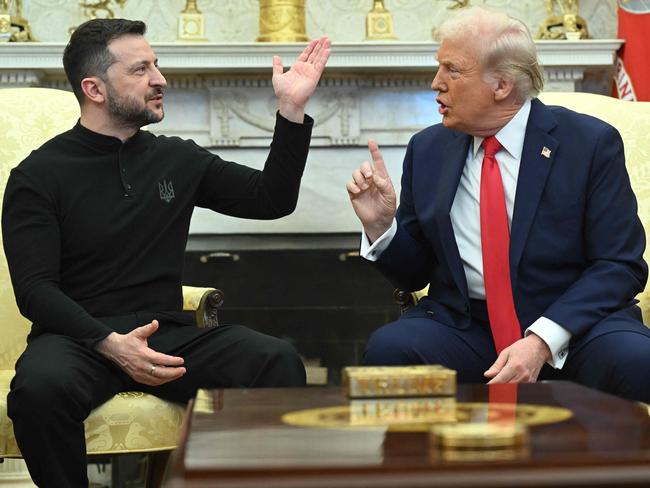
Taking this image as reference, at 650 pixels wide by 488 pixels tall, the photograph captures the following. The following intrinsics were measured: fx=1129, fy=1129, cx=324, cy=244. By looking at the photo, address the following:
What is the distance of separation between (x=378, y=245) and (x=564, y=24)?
9.20 feet

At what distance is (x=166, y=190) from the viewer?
9.46ft

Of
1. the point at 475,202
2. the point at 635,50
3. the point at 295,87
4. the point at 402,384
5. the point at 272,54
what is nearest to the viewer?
the point at 402,384

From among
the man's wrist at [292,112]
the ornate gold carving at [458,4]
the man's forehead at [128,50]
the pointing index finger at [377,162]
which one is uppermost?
the ornate gold carving at [458,4]

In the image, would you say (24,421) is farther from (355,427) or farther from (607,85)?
(607,85)

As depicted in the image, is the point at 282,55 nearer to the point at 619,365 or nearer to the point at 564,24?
the point at 564,24

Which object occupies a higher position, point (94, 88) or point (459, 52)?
point (459, 52)

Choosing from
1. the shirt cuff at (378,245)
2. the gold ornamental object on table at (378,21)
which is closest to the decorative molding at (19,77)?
the gold ornamental object on table at (378,21)

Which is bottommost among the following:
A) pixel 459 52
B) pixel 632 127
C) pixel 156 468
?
pixel 156 468

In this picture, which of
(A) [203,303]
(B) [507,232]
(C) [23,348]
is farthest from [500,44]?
(C) [23,348]

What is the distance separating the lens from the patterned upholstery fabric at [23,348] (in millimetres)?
2516

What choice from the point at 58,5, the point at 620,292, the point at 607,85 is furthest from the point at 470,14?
the point at 58,5

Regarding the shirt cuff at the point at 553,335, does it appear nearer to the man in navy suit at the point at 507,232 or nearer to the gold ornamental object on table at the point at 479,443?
the man in navy suit at the point at 507,232

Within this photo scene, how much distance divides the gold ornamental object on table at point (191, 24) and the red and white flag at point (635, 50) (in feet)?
6.12

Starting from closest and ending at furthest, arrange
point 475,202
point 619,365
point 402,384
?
point 402,384 < point 619,365 < point 475,202
